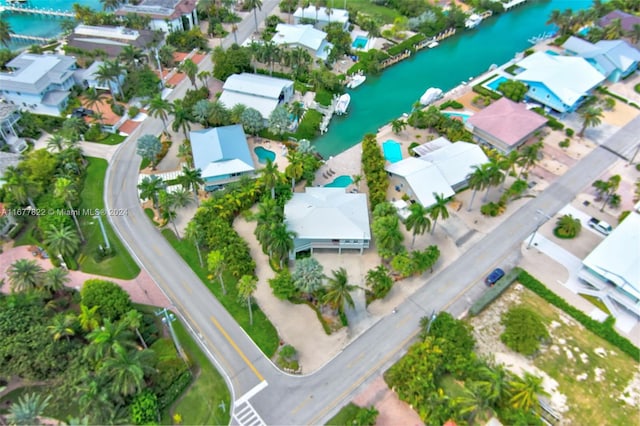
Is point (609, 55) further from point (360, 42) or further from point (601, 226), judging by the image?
point (360, 42)

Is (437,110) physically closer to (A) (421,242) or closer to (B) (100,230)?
(A) (421,242)

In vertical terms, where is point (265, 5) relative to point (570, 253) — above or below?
above

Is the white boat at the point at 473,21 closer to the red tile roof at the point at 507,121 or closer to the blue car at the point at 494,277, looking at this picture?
the red tile roof at the point at 507,121

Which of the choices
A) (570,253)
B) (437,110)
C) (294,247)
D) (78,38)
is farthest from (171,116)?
(570,253)

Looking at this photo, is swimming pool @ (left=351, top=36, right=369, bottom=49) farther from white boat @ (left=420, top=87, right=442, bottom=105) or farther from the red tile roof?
the red tile roof

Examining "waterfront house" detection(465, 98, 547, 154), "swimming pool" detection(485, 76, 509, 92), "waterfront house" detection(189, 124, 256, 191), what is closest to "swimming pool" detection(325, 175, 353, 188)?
"waterfront house" detection(189, 124, 256, 191)
